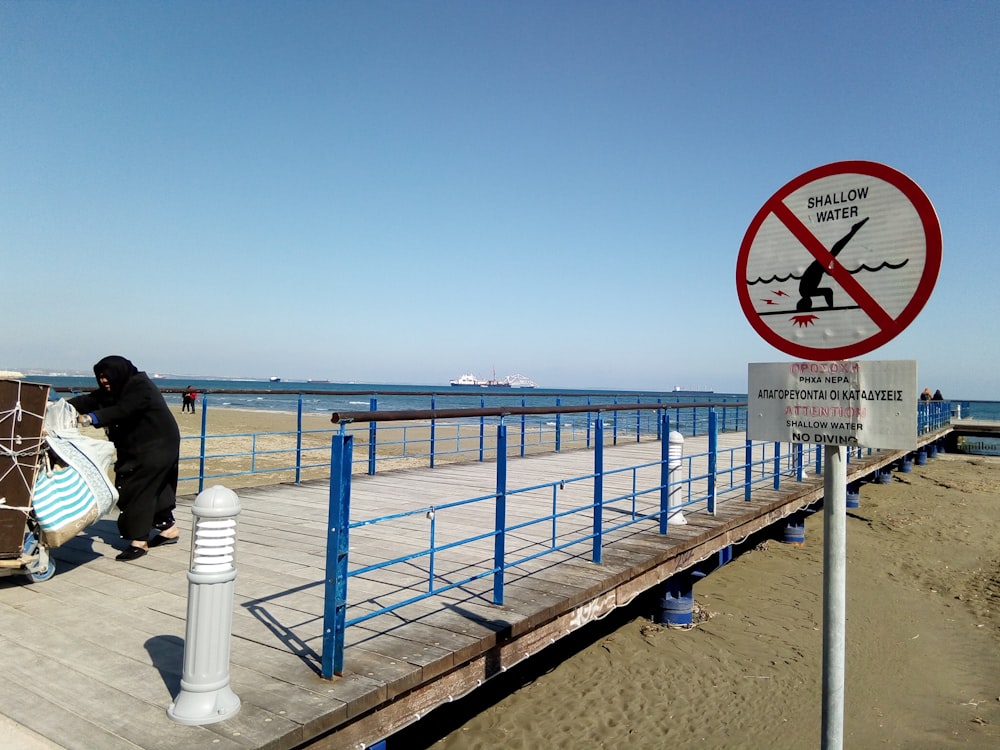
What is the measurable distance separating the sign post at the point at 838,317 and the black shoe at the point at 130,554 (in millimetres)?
4410

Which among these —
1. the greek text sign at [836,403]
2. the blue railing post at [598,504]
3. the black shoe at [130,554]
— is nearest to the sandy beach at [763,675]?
the blue railing post at [598,504]

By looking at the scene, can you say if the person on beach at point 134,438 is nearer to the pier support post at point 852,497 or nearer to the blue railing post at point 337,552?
the blue railing post at point 337,552

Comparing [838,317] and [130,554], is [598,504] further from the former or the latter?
[130,554]

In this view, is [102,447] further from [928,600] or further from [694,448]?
[694,448]

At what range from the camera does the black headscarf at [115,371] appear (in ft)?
15.4

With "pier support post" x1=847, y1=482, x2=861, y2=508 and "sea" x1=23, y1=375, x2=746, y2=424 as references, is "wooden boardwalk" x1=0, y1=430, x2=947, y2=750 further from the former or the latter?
"pier support post" x1=847, y1=482, x2=861, y2=508

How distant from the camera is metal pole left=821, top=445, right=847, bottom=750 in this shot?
6.51ft

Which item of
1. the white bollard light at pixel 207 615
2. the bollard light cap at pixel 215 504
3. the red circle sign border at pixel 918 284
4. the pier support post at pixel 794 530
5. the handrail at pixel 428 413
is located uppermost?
the red circle sign border at pixel 918 284

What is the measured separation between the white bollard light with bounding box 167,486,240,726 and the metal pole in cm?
208

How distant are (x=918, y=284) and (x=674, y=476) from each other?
4.46 meters

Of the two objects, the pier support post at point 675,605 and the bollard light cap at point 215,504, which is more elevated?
the bollard light cap at point 215,504

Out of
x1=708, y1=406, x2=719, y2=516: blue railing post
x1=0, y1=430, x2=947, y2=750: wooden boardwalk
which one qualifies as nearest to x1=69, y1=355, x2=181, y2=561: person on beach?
x1=0, y1=430, x2=947, y2=750: wooden boardwalk

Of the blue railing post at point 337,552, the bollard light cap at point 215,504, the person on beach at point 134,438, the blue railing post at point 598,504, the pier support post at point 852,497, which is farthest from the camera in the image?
the pier support post at point 852,497

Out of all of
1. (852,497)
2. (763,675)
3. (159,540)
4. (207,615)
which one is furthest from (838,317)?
(852,497)
